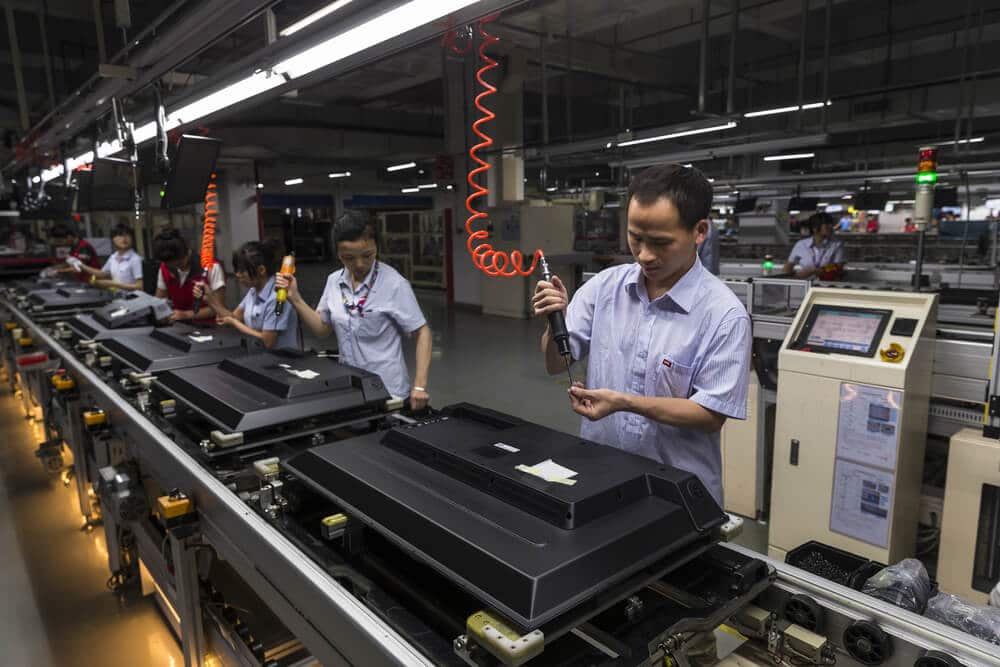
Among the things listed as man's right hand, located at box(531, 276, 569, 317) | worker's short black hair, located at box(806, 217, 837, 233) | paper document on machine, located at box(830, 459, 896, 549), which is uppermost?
worker's short black hair, located at box(806, 217, 837, 233)

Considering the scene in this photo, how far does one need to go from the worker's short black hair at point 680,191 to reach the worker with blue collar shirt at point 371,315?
1301 mm

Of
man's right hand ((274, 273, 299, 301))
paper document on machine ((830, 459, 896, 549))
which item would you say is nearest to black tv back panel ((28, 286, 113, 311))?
man's right hand ((274, 273, 299, 301))

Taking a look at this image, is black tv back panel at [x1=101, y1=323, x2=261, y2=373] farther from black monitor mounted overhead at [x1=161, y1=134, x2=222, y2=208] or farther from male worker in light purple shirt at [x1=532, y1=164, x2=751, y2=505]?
male worker in light purple shirt at [x1=532, y1=164, x2=751, y2=505]

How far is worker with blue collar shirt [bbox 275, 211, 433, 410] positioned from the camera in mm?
2461

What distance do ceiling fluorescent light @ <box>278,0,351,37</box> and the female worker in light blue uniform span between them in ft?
3.95

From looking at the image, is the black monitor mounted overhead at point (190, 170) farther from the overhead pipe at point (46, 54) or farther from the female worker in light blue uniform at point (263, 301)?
the overhead pipe at point (46, 54)

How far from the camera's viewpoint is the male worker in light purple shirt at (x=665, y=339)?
4.26 ft

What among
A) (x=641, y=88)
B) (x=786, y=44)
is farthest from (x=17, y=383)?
(x=786, y=44)

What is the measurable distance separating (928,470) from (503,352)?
15.9 feet

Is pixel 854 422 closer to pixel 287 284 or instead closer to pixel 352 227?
pixel 352 227

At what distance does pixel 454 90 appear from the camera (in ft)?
30.3

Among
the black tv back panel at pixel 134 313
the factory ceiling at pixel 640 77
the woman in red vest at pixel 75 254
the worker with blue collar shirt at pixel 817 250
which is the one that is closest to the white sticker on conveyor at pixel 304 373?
the factory ceiling at pixel 640 77

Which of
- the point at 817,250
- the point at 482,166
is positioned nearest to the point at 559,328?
the point at 482,166

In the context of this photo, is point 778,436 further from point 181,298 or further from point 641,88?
point 641,88
